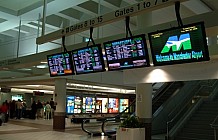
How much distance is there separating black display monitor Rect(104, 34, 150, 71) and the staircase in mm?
6355

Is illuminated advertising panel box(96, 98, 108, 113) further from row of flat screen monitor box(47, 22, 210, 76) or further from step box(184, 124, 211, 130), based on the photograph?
row of flat screen monitor box(47, 22, 210, 76)

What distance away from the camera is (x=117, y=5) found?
33.0 ft

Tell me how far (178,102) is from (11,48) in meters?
9.37

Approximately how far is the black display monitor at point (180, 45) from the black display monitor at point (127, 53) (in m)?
0.25

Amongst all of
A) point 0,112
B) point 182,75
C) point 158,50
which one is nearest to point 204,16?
point 158,50

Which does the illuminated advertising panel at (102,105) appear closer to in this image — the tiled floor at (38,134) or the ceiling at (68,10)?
the tiled floor at (38,134)

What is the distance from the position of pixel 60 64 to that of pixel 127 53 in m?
2.04

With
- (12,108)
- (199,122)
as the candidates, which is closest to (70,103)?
(12,108)

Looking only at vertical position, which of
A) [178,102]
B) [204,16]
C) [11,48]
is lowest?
[178,102]

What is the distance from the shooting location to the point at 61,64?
6.11 m

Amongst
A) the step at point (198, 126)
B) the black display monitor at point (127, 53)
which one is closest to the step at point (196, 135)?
the step at point (198, 126)

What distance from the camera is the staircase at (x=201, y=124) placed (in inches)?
388

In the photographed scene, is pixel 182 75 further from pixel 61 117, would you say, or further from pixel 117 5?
pixel 61 117

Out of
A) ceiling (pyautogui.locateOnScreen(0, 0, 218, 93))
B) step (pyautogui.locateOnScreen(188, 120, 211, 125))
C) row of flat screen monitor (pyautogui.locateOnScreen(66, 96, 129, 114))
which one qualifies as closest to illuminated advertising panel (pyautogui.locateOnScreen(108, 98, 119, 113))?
row of flat screen monitor (pyautogui.locateOnScreen(66, 96, 129, 114))
